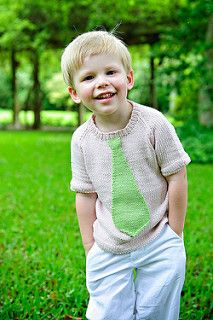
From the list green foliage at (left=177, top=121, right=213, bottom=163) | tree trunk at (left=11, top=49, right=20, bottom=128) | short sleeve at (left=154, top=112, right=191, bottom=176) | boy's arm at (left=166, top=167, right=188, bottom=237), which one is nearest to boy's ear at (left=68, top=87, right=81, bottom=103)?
short sleeve at (left=154, top=112, right=191, bottom=176)

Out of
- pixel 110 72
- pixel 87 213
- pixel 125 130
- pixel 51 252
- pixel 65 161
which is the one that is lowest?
pixel 65 161

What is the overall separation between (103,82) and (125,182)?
38cm

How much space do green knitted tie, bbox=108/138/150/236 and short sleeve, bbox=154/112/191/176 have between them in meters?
0.13

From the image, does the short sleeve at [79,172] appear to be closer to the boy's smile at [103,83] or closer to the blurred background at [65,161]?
the boy's smile at [103,83]

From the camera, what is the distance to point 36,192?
6531mm

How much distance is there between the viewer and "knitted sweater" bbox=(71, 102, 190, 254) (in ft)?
6.88

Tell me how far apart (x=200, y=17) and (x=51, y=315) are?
7981 mm

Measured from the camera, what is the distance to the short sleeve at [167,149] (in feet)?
6.84

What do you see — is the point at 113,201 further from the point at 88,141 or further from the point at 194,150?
the point at 194,150

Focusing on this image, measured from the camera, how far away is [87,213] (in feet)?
7.54

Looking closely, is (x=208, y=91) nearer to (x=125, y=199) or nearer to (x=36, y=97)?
(x=125, y=199)

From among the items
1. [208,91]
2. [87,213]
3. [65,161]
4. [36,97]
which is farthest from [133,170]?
[36,97]

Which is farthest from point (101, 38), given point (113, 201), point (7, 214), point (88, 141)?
point (7, 214)

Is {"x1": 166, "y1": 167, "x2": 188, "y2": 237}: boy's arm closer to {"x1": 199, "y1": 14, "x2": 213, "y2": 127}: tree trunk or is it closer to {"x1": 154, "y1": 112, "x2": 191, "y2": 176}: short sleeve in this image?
{"x1": 154, "y1": 112, "x2": 191, "y2": 176}: short sleeve
